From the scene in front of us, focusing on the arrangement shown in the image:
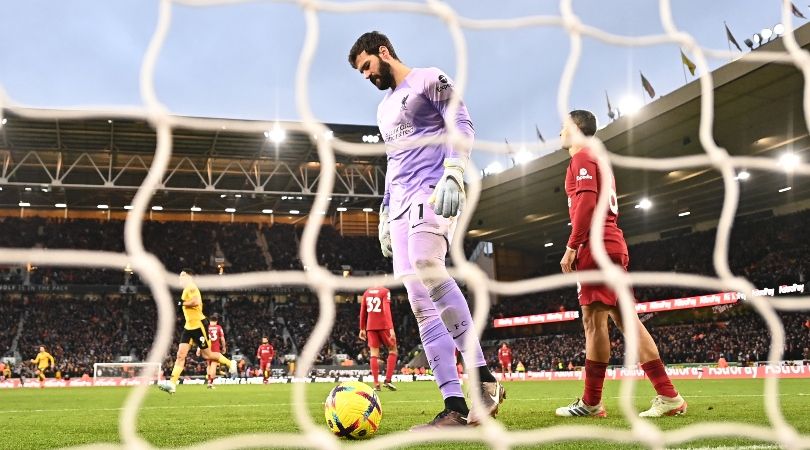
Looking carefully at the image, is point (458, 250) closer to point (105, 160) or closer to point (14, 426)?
point (14, 426)

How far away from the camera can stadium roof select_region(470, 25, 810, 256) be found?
46.4 feet

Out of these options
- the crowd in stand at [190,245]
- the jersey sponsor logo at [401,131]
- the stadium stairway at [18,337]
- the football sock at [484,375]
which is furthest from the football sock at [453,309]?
the crowd in stand at [190,245]

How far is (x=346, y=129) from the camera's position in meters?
22.2

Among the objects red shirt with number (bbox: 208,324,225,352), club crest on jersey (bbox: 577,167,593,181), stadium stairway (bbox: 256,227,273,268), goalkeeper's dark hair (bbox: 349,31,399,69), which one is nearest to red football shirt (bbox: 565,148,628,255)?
club crest on jersey (bbox: 577,167,593,181)

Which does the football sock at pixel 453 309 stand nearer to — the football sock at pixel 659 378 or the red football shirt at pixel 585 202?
the red football shirt at pixel 585 202

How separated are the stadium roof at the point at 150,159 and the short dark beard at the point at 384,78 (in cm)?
1339

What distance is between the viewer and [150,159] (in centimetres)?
2338

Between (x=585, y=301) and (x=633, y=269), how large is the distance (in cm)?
2679

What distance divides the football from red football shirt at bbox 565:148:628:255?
1320mm

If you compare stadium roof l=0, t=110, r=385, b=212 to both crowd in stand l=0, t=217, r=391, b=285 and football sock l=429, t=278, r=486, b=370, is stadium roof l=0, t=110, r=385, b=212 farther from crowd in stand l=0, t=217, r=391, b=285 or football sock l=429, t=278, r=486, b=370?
football sock l=429, t=278, r=486, b=370

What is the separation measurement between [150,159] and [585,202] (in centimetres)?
2163

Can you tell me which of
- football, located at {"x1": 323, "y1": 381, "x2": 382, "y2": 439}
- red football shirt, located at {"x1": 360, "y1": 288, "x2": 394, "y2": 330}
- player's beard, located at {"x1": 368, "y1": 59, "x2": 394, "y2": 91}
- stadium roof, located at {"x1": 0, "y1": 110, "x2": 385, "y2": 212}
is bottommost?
football, located at {"x1": 323, "y1": 381, "x2": 382, "y2": 439}

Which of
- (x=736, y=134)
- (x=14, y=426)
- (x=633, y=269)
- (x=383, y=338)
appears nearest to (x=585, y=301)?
(x=14, y=426)

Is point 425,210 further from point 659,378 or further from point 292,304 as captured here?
point 292,304
